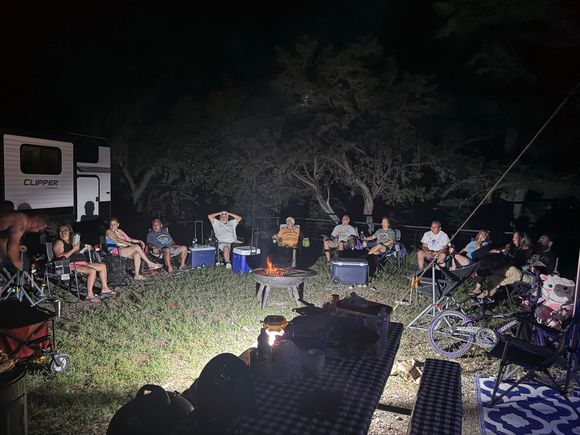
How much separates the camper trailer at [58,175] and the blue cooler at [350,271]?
5265 millimetres

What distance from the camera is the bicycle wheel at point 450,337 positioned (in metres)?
4.78

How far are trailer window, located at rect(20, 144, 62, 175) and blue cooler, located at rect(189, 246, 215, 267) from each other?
290 centimetres

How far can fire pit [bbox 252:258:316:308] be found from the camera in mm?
5887

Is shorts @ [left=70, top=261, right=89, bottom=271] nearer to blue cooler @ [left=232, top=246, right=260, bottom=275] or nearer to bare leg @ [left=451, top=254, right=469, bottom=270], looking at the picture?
blue cooler @ [left=232, top=246, right=260, bottom=275]

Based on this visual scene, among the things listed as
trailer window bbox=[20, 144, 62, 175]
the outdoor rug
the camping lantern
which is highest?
trailer window bbox=[20, 144, 62, 175]

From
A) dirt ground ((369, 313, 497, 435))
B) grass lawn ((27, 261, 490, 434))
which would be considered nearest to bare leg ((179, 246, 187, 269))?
grass lawn ((27, 261, 490, 434))

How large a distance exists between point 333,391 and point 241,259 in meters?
6.09

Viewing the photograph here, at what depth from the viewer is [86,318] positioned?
18.0 feet

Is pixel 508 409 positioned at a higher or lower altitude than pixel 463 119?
lower

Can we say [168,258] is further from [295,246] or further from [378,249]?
[378,249]

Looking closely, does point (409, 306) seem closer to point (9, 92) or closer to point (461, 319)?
point (461, 319)

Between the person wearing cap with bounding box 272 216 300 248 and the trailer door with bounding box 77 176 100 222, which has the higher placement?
the trailer door with bounding box 77 176 100 222

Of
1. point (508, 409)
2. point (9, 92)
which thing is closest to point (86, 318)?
point (508, 409)

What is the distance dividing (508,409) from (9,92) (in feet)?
51.9
